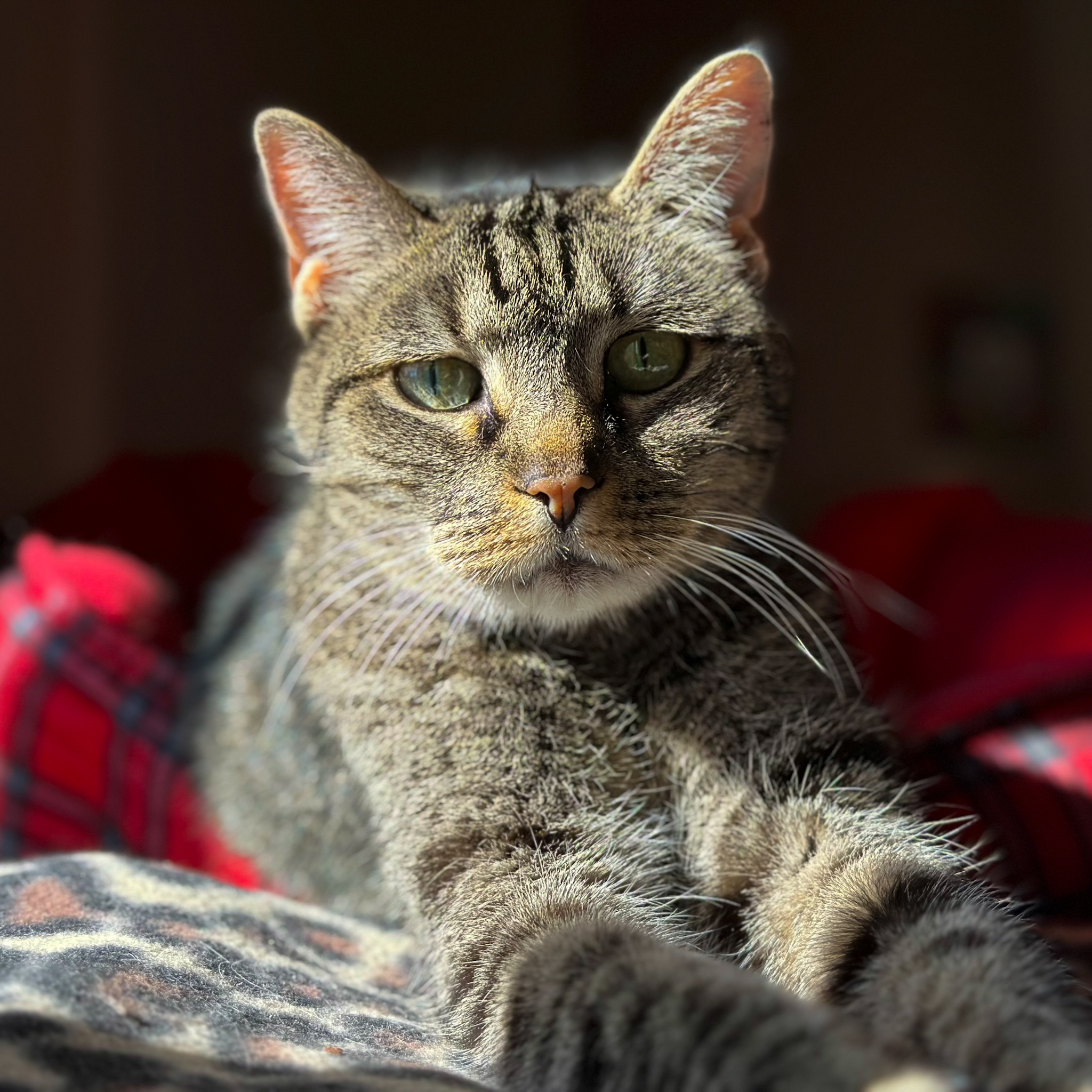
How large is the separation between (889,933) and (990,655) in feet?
4.23

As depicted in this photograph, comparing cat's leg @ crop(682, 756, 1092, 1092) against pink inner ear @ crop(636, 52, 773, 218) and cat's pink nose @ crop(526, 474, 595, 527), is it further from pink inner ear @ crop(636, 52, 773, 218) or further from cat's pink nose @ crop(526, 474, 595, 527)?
pink inner ear @ crop(636, 52, 773, 218)

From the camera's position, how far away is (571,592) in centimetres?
94

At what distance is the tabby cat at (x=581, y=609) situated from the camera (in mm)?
882

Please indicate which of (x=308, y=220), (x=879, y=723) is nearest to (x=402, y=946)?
(x=879, y=723)

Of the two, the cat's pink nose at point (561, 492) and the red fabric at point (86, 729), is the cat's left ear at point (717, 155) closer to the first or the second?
the cat's pink nose at point (561, 492)

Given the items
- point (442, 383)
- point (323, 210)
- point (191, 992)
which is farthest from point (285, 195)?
point (191, 992)

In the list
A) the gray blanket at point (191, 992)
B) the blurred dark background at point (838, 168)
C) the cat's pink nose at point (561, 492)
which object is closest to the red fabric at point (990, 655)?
the cat's pink nose at point (561, 492)

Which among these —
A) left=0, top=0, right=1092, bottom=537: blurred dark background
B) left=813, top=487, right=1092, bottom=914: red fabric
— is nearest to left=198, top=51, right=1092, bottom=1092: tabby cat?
left=813, top=487, right=1092, bottom=914: red fabric

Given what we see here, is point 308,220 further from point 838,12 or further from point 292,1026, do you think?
point 838,12

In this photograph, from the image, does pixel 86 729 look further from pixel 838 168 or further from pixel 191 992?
pixel 838 168

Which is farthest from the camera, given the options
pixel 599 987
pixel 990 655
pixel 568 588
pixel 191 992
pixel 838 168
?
pixel 838 168

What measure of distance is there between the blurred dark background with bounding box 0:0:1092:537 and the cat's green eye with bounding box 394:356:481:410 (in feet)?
5.87

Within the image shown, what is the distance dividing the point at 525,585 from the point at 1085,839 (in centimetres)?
86

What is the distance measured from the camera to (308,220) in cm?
111
